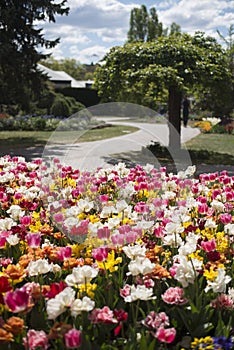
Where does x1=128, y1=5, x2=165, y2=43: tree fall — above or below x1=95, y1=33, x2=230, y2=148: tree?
above

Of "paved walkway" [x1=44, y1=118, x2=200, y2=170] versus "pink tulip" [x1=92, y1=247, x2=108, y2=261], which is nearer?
"pink tulip" [x1=92, y1=247, x2=108, y2=261]

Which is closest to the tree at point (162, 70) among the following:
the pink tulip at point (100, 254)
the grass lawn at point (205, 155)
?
the grass lawn at point (205, 155)

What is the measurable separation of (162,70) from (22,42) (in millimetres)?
7679

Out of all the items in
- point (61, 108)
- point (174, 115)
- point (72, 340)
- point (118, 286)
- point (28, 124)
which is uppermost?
point (72, 340)

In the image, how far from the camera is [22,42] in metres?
16.5

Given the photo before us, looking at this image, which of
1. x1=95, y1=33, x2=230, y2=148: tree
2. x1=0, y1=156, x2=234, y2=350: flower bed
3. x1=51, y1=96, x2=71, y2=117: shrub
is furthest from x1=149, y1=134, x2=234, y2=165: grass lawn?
x1=51, y1=96, x2=71, y2=117: shrub

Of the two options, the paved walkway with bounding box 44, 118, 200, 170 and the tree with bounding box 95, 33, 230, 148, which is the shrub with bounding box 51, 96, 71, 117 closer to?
the paved walkway with bounding box 44, 118, 200, 170

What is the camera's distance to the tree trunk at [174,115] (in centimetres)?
1228

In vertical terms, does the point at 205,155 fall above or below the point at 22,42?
below

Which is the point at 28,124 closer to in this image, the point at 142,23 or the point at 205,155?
the point at 205,155

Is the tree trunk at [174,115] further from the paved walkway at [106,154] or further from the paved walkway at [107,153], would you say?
the paved walkway at [107,153]

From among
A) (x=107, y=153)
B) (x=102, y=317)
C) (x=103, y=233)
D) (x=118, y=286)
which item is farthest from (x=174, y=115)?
(x=102, y=317)

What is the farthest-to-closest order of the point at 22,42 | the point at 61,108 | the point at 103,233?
the point at 61,108 → the point at 22,42 → the point at 103,233

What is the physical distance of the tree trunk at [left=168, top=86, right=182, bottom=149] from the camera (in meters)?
12.3
